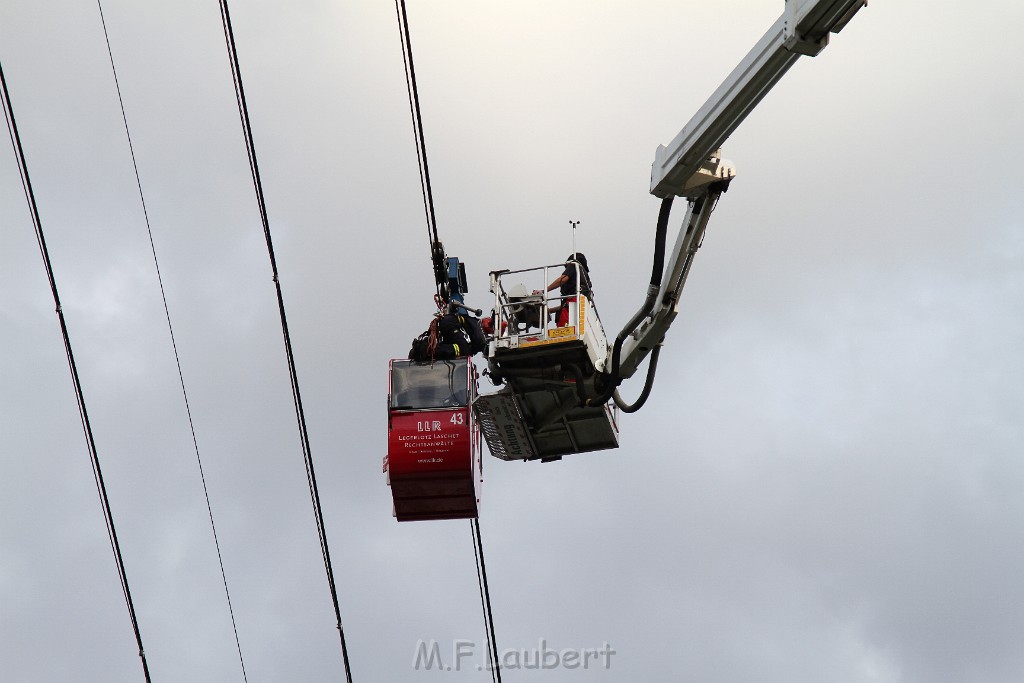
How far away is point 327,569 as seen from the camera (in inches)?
1035

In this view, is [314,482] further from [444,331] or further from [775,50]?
[775,50]

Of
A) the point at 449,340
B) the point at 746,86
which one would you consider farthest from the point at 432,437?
the point at 746,86

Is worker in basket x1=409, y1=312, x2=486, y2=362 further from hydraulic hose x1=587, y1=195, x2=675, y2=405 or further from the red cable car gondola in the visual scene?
hydraulic hose x1=587, y1=195, x2=675, y2=405

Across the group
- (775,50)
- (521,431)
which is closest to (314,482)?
(521,431)

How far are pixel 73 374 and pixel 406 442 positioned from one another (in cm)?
700

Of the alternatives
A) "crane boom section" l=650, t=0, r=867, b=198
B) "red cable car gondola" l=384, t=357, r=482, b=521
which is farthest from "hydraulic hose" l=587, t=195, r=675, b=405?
"red cable car gondola" l=384, t=357, r=482, b=521

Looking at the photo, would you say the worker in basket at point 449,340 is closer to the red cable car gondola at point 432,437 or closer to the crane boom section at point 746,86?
the red cable car gondola at point 432,437

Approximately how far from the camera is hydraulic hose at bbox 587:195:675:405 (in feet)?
80.9

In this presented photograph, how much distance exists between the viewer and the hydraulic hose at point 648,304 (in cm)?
2466

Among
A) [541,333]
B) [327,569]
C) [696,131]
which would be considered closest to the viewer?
[696,131]

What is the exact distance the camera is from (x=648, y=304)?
26.5 m

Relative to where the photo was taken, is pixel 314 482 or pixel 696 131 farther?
pixel 314 482

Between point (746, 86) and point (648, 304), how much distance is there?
16.8ft

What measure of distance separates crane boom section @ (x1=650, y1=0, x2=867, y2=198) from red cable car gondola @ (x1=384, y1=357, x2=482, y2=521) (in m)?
6.36
